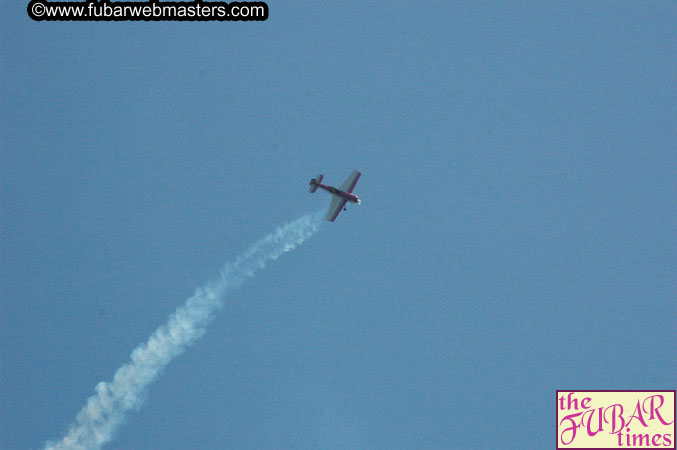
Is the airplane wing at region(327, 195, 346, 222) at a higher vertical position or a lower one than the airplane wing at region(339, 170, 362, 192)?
lower

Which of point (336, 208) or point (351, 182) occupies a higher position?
point (351, 182)

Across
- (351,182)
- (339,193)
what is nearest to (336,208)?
(339,193)

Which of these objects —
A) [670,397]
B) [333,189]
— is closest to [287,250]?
[333,189]

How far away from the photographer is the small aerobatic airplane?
3418 inches

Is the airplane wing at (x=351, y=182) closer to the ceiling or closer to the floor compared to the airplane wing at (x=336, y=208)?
closer to the ceiling

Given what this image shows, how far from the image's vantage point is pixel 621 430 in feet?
230

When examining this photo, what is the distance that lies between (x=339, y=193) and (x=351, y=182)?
7.08 feet

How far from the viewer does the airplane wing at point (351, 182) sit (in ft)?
289

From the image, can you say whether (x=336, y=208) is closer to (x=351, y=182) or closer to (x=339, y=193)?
(x=339, y=193)

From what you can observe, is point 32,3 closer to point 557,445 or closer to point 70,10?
point 70,10

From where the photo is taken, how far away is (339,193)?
87.1 metres

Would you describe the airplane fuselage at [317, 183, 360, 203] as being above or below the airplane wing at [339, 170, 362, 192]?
below

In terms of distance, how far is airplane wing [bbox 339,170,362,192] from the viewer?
3469 inches

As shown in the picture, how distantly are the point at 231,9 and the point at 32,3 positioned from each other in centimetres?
1706
